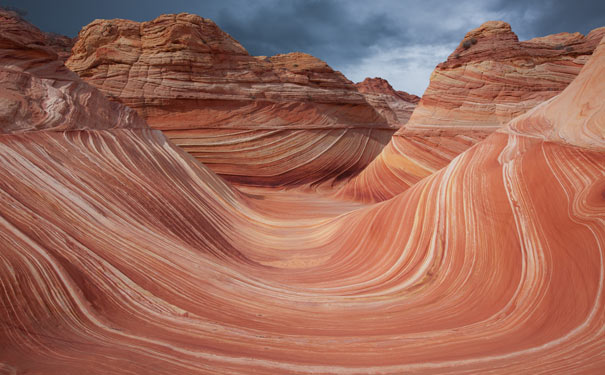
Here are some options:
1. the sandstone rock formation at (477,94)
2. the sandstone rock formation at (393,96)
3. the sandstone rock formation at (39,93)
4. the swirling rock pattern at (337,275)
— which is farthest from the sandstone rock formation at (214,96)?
the sandstone rock formation at (393,96)

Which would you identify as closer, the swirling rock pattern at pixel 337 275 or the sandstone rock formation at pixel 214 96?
the swirling rock pattern at pixel 337 275

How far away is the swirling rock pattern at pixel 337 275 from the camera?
4.14ft

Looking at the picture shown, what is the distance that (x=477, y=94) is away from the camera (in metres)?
6.36

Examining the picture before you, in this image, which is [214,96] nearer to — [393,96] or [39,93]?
[39,93]

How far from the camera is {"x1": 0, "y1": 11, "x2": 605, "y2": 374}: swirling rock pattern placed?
4.14 ft

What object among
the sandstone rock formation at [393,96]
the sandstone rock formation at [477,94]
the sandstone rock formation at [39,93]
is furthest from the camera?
the sandstone rock formation at [393,96]

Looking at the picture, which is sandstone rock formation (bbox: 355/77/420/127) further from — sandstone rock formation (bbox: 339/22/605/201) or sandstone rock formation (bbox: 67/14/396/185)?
sandstone rock formation (bbox: 339/22/605/201)

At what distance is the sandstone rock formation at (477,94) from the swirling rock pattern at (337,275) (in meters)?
3.45

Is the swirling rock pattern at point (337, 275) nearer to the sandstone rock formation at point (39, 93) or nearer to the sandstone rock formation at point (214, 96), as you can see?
the sandstone rock formation at point (39, 93)

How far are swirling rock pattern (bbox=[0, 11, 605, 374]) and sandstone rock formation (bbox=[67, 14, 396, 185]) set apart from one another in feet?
16.2

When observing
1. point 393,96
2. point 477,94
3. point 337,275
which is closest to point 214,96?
point 477,94

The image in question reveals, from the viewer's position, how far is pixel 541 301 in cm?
157

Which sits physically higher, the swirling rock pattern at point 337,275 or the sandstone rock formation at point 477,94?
the sandstone rock formation at point 477,94

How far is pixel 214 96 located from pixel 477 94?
522 centimetres
